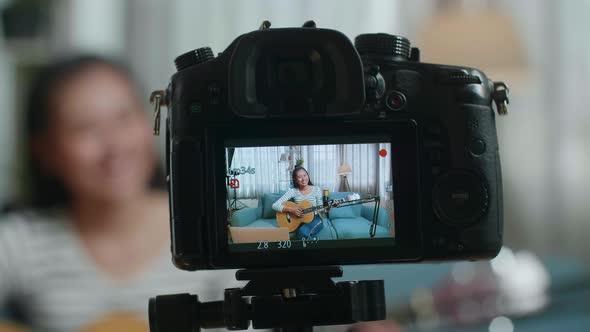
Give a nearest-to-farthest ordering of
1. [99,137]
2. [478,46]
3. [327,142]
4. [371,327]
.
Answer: [327,142], [371,327], [99,137], [478,46]

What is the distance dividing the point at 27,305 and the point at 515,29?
5.35ft

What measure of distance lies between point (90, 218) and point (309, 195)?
1383 millimetres

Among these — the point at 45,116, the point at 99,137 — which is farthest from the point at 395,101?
the point at 45,116

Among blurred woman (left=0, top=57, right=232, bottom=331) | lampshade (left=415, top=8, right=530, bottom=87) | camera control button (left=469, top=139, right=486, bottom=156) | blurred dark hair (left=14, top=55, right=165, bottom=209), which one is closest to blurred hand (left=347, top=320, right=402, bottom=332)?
camera control button (left=469, top=139, right=486, bottom=156)

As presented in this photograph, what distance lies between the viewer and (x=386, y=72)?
0.83 metres

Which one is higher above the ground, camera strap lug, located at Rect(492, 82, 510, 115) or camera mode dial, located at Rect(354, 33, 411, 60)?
camera mode dial, located at Rect(354, 33, 411, 60)

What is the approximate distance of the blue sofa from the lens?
0.79m

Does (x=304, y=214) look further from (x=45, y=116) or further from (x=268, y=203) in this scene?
(x=45, y=116)

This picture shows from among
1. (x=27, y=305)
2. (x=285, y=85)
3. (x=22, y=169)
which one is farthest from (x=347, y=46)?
(x=22, y=169)

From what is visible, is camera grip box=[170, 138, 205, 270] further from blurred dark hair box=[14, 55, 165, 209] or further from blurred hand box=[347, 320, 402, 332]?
blurred dark hair box=[14, 55, 165, 209]

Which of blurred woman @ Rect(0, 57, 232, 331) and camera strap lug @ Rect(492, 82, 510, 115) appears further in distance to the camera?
blurred woman @ Rect(0, 57, 232, 331)

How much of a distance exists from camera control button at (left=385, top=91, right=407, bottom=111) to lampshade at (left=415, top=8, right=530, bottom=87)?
140 cm

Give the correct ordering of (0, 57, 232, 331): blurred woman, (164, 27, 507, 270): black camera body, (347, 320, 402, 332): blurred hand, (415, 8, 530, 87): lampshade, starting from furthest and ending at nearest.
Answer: (415, 8, 530, 87): lampshade → (0, 57, 232, 331): blurred woman → (347, 320, 402, 332): blurred hand → (164, 27, 507, 270): black camera body

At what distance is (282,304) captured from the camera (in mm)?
789
